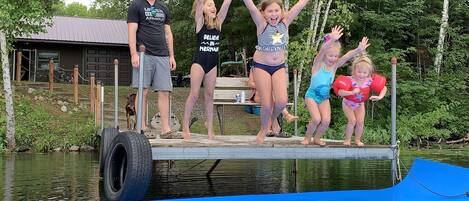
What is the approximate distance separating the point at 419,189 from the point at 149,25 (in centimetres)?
347

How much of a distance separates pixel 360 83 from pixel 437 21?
54.5ft

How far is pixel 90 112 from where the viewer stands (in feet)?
64.8

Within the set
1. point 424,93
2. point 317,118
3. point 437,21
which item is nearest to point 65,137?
point 317,118

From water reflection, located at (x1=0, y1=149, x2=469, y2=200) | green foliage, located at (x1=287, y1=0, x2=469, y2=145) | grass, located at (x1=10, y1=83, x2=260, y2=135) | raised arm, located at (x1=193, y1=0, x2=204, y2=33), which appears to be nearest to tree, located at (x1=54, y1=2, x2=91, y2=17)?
grass, located at (x1=10, y1=83, x2=260, y2=135)

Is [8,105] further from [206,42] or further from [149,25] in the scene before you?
[206,42]

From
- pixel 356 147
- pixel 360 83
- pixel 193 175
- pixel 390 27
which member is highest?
pixel 390 27

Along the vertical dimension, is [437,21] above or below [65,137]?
above

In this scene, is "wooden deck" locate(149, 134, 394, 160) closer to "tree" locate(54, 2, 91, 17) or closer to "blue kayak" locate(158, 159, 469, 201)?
"blue kayak" locate(158, 159, 469, 201)

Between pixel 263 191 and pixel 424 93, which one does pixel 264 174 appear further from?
pixel 424 93

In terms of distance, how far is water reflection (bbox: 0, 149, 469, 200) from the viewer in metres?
7.43

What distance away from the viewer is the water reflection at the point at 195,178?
7.43 meters

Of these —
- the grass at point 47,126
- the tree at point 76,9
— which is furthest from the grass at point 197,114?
the tree at point 76,9

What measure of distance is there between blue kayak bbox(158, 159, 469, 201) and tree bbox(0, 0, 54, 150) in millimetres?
10383

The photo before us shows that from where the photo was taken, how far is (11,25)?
46.1ft
